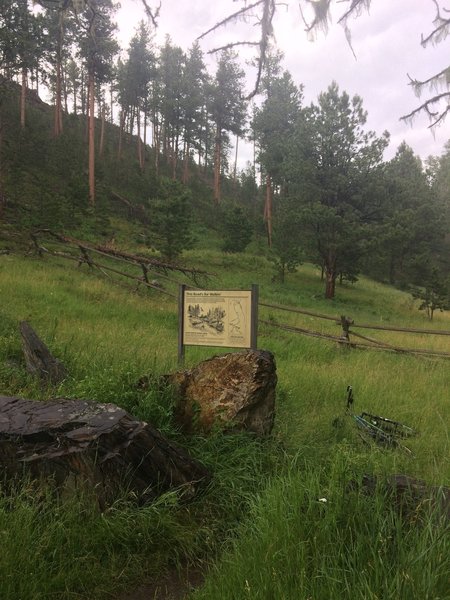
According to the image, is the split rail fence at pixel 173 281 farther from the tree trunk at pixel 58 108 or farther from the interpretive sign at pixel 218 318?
the tree trunk at pixel 58 108

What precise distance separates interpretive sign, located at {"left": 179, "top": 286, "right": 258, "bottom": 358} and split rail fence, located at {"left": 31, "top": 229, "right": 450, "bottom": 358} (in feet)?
6.23

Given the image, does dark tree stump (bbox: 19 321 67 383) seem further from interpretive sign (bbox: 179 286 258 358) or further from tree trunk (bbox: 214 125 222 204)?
tree trunk (bbox: 214 125 222 204)

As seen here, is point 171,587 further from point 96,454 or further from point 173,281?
point 173,281

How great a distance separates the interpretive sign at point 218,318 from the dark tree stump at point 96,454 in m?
3.19

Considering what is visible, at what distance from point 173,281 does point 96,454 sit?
1014 cm

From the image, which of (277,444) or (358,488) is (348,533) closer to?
(358,488)

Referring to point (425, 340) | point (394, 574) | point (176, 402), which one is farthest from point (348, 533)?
point (425, 340)

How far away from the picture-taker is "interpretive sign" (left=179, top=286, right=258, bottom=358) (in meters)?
6.24

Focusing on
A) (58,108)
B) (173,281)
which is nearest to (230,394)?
(173,281)

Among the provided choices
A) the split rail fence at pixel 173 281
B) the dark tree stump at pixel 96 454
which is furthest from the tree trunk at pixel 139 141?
the dark tree stump at pixel 96 454

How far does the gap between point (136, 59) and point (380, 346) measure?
126ft

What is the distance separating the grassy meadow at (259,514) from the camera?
1979 millimetres

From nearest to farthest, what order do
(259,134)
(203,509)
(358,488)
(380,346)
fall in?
(358,488) < (203,509) < (380,346) < (259,134)

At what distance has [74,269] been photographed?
620 inches
